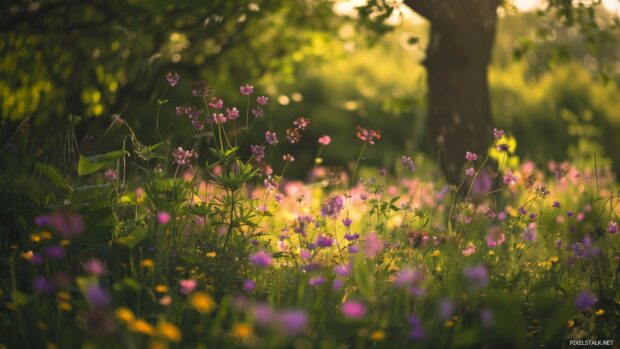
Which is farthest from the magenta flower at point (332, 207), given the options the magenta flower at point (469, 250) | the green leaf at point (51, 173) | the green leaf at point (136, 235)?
the green leaf at point (51, 173)

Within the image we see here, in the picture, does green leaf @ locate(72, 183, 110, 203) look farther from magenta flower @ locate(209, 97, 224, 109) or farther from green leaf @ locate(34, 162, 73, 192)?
magenta flower @ locate(209, 97, 224, 109)

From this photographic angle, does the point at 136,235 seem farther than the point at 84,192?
No

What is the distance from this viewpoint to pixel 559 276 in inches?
131

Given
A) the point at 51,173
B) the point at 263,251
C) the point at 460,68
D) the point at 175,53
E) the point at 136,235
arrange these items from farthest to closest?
1. the point at 175,53
2. the point at 460,68
3. the point at 263,251
4. the point at 51,173
5. the point at 136,235

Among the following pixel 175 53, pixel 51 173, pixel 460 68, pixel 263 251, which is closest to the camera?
pixel 51 173

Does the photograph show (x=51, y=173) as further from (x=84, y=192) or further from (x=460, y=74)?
(x=460, y=74)

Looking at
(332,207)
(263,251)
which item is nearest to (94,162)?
(263,251)

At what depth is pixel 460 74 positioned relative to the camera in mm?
5020

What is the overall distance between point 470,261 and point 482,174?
209 centimetres

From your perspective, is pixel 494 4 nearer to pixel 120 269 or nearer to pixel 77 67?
pixel 120 269

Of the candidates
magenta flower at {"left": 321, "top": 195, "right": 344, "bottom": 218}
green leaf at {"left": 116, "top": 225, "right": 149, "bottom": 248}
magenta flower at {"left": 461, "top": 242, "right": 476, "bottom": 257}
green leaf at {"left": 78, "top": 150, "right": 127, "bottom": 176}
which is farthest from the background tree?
green leaf at {"left": 116, "top": 225, "right": 149, "bottom": 248}

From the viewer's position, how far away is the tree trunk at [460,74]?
4.93 metres

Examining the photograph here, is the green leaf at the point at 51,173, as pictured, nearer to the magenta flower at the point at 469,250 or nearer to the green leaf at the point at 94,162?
the green leaf at the point at 94,162

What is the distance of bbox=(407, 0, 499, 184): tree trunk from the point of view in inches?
194
